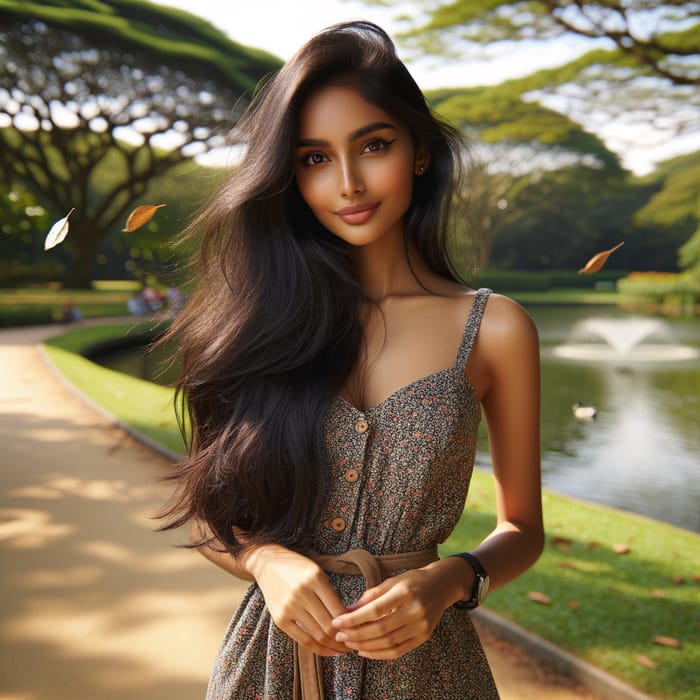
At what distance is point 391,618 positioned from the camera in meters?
0.93

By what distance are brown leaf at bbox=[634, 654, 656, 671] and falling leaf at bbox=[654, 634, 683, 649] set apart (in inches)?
5.6

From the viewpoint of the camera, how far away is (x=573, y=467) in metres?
7.00

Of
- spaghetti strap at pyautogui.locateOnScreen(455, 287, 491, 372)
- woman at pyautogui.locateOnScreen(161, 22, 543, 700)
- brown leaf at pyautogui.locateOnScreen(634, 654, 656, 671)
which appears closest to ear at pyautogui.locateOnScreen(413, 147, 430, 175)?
woman at pyautogui.locateOnScreen(161, 22, 543, 700)

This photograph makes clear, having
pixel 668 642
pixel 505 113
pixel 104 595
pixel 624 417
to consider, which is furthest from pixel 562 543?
pixel 505 113

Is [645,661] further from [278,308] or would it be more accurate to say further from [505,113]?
[505,113]

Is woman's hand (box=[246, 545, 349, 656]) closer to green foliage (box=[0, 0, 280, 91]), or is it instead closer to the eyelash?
the eyelash

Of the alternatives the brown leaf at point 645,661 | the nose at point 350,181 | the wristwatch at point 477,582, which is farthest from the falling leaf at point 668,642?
the nose at point 350,181

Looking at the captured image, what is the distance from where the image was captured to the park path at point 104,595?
2.95 metres

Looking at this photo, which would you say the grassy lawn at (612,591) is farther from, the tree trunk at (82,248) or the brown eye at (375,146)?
the tree trunk at (82,248)

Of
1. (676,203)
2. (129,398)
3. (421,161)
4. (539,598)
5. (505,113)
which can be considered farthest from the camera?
(676,203)

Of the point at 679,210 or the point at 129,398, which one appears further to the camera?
the point at 679,210

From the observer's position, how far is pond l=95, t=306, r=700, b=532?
633 cm

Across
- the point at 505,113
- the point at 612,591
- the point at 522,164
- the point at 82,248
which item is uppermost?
the point at 505,113

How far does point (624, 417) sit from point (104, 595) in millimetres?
6776
